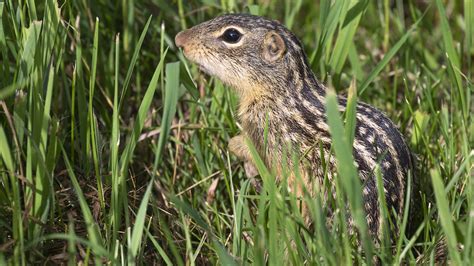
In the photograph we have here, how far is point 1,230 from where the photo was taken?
127 inches

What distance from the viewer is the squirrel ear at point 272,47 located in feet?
13.1

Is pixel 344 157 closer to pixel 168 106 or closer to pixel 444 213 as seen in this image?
pixel 444 213

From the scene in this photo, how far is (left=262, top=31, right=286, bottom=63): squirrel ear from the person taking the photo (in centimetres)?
400

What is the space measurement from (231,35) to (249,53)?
0.13 metres

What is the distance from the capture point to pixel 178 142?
4320mm

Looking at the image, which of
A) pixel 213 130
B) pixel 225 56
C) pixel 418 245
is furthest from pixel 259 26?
pixel 418 245

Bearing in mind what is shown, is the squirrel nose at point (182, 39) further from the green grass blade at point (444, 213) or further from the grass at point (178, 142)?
the green grass blade at point (444, 213)

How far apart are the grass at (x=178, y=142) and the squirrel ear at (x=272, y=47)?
0.80 feet

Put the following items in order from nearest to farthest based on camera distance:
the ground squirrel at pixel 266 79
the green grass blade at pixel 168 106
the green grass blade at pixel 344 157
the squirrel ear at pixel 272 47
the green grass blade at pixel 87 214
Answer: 1. the green grass blade at pixel 344 157
2. the green grass blade at pixel 87 214
3. the green grass blade at pixel 168 106
4. the ground squirrel at pixel 266 79
5. the squirrel ear at pixel 272 47

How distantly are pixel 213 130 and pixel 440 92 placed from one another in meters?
1.51

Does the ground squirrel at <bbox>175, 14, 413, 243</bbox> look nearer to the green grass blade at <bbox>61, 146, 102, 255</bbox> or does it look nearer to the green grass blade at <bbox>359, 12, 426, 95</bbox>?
the green grass blade at <bbox>359, 12, 426, 95</bbox>

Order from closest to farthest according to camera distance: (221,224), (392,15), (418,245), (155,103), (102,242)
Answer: (102,242), (418,245), (221,224), (155,103), (392,15)

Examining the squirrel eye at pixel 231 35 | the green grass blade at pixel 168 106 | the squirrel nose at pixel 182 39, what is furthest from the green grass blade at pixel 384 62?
the green grass blade at pixel 168 106

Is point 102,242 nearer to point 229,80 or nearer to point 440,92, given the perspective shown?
point 229,80
